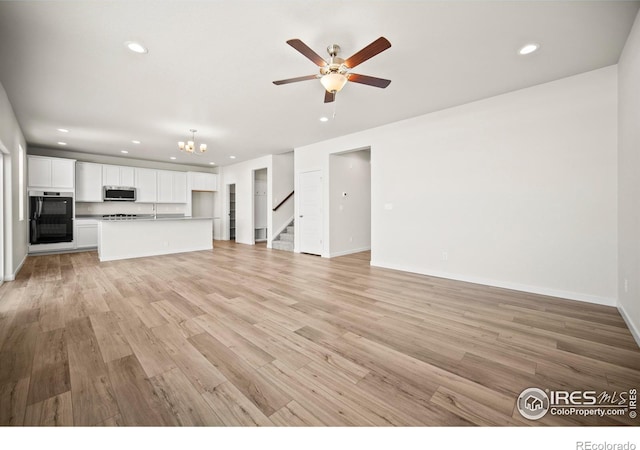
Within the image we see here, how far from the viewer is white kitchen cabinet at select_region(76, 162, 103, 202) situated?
23.5 feet

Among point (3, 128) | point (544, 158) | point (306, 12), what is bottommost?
point (544, 158)

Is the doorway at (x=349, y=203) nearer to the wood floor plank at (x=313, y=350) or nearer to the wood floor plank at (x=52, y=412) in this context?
the wood floor plank at (x=313, y=350)

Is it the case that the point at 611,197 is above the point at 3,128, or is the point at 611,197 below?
below

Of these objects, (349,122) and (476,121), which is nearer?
(476,121)

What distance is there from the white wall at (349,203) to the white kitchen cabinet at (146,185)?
593 centimetres

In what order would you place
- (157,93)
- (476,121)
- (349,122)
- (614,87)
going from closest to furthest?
(614,87)
(157,93)
(476,121)
(349,122)

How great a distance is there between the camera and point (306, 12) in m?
2.16

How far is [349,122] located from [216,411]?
15.2ft


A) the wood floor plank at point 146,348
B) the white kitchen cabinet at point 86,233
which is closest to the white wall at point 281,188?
the white kitchen cabinet at point 86,233

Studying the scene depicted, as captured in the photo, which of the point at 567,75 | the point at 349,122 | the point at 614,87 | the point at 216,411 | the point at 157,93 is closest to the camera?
the point at 216,411

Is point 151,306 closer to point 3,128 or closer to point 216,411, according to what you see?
point 216,411

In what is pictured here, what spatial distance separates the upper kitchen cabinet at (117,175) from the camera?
7.58 meters

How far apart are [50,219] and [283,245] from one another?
18.3ft
